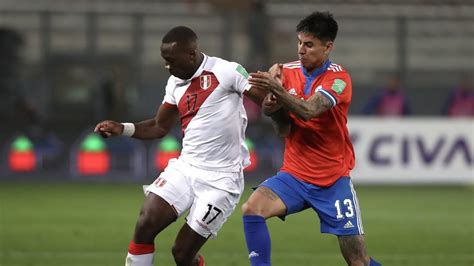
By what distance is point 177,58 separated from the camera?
328 inches

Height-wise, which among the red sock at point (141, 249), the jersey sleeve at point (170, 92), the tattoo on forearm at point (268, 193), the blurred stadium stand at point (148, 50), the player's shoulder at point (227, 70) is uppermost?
the player's shoulder at point (227, 70)

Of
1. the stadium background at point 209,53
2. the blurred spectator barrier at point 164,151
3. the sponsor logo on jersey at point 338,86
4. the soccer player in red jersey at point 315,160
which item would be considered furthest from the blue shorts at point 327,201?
the blurred spectator barrier at point 164,151

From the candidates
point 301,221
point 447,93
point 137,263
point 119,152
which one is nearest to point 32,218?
point 301,221

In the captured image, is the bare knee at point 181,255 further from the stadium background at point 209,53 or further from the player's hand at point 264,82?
the stadium background at point 209,53

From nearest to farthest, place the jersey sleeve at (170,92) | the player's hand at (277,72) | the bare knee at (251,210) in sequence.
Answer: the player's hand at (277,72), the bare knee at (251,210), the jersey sleeve at (170,92)

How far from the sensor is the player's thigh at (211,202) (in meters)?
8.34

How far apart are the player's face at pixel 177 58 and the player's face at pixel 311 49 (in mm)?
798

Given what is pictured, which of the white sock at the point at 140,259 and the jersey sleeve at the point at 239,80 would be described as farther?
the jersey sleeve at the point at 239,80

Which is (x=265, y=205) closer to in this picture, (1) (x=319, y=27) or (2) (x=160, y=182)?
(2) (x=160, y=182)

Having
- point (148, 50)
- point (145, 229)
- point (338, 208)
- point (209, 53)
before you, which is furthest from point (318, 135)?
point (148, 50)

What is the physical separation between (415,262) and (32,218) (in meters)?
6.21

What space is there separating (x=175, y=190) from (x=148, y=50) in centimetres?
1405

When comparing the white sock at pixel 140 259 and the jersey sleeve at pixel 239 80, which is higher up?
the jersey sleeve at pixel 239 80

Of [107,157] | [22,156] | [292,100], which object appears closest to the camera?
[292,100]
